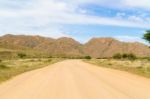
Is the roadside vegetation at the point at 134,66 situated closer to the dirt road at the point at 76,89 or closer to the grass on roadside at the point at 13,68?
the dirt road at the point at 76,89

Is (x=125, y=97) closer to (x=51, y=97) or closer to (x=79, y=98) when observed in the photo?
(x=79, y=98)

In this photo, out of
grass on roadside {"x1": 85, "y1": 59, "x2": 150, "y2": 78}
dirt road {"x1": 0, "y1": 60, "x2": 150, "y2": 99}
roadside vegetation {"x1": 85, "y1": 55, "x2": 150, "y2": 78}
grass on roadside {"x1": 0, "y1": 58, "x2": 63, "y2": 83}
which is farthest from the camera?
roadside vegetation {"x1": 85, "y1": 55, "x2": 150, "y2": 78}

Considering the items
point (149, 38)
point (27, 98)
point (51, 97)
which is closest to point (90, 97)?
point (51, 97)

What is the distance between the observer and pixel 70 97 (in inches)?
507

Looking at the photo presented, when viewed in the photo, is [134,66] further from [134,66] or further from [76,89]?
[76,89]

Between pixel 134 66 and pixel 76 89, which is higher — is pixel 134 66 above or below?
above

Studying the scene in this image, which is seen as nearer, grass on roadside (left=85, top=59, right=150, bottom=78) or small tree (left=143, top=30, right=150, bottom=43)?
grass on roadside (left=85, top=59, right=150, bottom=78)

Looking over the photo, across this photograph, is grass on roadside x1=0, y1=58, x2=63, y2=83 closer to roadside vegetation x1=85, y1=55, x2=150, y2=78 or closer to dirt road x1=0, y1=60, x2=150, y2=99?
dirt road x1=0, y1=60, x2=150, y2=99

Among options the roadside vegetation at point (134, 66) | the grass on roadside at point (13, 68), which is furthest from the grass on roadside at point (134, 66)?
the grass on roadside at point (13, 68)

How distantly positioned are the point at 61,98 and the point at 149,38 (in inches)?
2741

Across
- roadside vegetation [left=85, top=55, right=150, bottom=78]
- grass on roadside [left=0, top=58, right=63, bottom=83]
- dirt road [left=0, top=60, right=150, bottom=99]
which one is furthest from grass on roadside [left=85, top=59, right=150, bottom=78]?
grass on roadside [left=0, top=58, right=63, bottom=83]

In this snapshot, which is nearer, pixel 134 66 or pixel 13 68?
pixel 13 68

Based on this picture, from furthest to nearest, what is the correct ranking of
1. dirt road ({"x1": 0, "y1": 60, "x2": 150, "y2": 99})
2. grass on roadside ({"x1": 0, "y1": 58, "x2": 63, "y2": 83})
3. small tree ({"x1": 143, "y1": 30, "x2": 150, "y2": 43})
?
1. small tree ({"x1": 143, "y1": 30, "x2": 150, "y2": 43})
2. grass on roadside ({"x1": 0, "y1": 58, "x2": 63, "y2": 83})
3. dirt road ({"x1": 0, "y1": 60, "x2": 150, "y2": 99})

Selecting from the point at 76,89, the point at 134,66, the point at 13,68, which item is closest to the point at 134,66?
the point at 134,66
